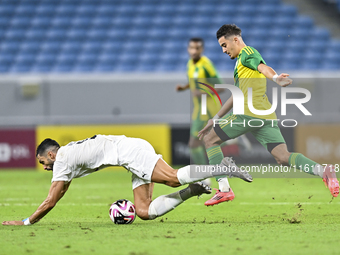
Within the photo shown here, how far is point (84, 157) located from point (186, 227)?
1107 millimetres

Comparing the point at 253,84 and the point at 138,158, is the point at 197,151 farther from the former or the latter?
the point at 138,158

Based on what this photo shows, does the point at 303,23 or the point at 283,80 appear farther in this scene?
the point at 303,23

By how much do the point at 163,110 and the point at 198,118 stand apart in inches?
A: 175

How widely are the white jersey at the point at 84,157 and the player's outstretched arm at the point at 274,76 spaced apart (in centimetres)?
147

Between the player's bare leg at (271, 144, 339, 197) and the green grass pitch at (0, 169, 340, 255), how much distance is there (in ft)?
1.21

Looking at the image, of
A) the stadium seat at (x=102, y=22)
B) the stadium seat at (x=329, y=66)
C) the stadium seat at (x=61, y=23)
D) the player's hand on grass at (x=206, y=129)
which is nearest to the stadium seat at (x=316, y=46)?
the stadium seat at (x=329, y=66)

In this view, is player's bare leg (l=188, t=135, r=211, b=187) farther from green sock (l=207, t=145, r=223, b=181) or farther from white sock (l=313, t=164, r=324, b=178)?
white sock (l=313, t=164, r=324, b=178)

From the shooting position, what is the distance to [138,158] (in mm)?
4906

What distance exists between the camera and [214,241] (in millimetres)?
3953

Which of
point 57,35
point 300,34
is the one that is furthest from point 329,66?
point 57,35

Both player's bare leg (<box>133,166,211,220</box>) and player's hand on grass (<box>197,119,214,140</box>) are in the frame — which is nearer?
player's bare leg (<box>133,166,211,220</box>)

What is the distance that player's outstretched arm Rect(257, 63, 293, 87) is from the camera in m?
4.39

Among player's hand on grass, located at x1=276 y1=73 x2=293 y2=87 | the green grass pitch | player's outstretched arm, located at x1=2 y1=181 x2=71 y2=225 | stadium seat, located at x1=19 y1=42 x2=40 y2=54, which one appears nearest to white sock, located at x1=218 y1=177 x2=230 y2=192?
the green grass pitch

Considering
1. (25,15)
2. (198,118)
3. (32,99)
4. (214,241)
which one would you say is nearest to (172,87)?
(32,99)
